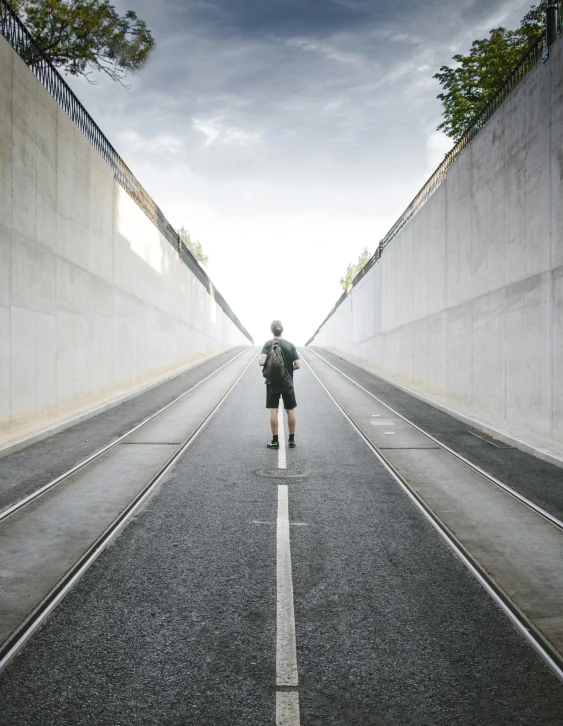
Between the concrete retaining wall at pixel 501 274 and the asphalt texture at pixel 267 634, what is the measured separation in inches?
227

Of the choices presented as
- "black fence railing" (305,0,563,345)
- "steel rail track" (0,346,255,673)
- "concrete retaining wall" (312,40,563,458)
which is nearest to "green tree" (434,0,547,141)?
"black fence railing" (305,0,563,345)

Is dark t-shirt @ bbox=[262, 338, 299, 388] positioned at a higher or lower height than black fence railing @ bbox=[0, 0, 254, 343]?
lower

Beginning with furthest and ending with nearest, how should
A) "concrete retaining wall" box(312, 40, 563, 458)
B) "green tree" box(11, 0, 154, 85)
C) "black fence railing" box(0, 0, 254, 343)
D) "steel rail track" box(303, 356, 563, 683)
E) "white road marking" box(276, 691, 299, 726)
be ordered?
"green tree" box(11, 0, 154, 85)
"black fence railing" box(0, 0, 254, 343)
"concrete retaining wall" box(312, 40, 563, 458)
"steel rail track" box(303, 356, 563, 683)
"white road marking" box(276, 691, 299, 726)

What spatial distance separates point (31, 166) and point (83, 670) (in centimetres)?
1119

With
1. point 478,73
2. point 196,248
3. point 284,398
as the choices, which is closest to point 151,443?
point 284,398

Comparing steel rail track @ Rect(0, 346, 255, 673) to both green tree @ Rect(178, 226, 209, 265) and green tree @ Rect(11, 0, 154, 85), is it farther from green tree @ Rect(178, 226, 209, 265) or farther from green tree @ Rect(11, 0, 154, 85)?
green tree @ Rect(178, 226, 209, 265)

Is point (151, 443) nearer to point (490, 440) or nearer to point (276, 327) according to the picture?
point (276, 327)

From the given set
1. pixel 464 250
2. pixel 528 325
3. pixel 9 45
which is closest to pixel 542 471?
pixel 528 325

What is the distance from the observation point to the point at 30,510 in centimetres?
570

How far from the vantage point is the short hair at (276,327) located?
9.20 metres

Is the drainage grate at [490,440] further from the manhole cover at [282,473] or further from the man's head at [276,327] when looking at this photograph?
the man's head at [276,327]

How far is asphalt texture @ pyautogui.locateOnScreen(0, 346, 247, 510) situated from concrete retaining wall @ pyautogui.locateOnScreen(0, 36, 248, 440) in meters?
0.98

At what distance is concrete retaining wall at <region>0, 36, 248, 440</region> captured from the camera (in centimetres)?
1055

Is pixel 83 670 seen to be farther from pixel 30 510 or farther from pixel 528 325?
pixel 528 325
